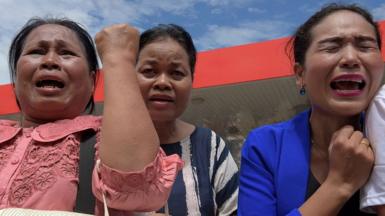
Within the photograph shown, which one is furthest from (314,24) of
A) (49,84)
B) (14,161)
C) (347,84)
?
(14,161)

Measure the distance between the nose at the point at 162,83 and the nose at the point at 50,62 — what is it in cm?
51

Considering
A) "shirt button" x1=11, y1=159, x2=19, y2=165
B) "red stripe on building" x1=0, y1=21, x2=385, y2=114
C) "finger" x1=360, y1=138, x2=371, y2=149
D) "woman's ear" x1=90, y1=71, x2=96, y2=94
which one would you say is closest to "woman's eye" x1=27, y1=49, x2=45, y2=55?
"woman's ear" x1=90, y1=71, x2=96, y2=94

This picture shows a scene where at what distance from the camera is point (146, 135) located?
0.93 meters

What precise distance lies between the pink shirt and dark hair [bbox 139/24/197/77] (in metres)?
0.68

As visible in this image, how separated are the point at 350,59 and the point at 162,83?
0.71 meters

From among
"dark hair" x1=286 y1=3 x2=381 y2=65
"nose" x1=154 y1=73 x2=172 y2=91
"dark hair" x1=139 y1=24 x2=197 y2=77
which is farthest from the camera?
"dark hair" x1=139 y1=24 x2=197 y2=77

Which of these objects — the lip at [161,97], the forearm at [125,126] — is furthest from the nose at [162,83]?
the forearm at [125,126]

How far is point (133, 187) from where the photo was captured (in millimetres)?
922

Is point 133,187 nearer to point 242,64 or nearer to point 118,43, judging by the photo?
point 118,43

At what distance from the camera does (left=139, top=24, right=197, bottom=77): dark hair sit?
184 cm

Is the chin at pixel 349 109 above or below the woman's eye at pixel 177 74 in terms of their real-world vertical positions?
below

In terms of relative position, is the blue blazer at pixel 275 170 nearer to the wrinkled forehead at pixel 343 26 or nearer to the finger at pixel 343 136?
the finger at pixel 343 136

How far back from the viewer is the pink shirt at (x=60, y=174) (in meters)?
0.93

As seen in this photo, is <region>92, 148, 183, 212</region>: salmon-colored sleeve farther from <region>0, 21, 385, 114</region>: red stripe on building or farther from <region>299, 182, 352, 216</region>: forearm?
<region>0, 21, 385, 114</region>: red stripe on building
